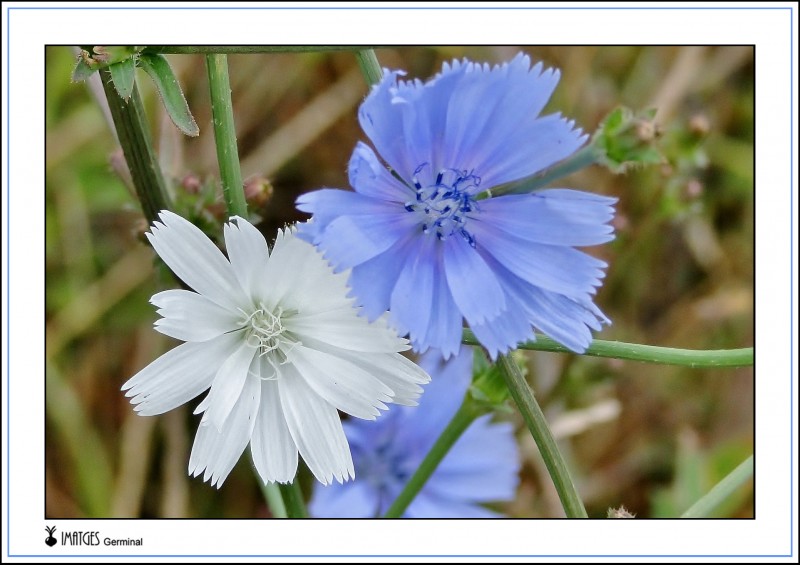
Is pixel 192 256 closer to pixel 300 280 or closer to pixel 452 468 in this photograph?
pixel 300 280

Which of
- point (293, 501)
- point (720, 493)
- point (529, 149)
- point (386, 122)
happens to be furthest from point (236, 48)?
point (720, 493)

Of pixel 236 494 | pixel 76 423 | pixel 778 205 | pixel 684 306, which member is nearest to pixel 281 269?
pixel 778 205

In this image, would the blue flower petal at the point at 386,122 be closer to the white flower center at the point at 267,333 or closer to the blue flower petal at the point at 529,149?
the blue flower petal at the point at 529,149

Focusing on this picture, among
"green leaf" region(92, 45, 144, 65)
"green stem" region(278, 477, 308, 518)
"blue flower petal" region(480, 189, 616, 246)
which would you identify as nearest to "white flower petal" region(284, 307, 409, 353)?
"blue flower petal" region(480, 189, 616, 246)

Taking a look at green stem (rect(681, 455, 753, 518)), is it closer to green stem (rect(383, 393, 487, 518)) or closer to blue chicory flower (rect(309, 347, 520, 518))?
green stem (rect(383, 393, 487, 518))

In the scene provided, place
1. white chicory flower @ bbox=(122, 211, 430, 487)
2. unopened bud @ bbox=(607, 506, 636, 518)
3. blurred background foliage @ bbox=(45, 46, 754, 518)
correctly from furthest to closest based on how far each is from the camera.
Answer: blurred background foliage @ bbox=(45, 46, 754, 518)
unopened bud @ bbox=(607, 506, 636, 518)
white chicory flower @ bbox=(122, 211, 430, 487)

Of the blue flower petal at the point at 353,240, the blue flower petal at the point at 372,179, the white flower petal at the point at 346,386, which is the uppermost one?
the blue flower petal at the point at 372,179

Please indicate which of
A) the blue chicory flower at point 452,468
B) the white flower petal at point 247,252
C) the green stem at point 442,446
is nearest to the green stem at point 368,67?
the white flower petal at point 247,252
